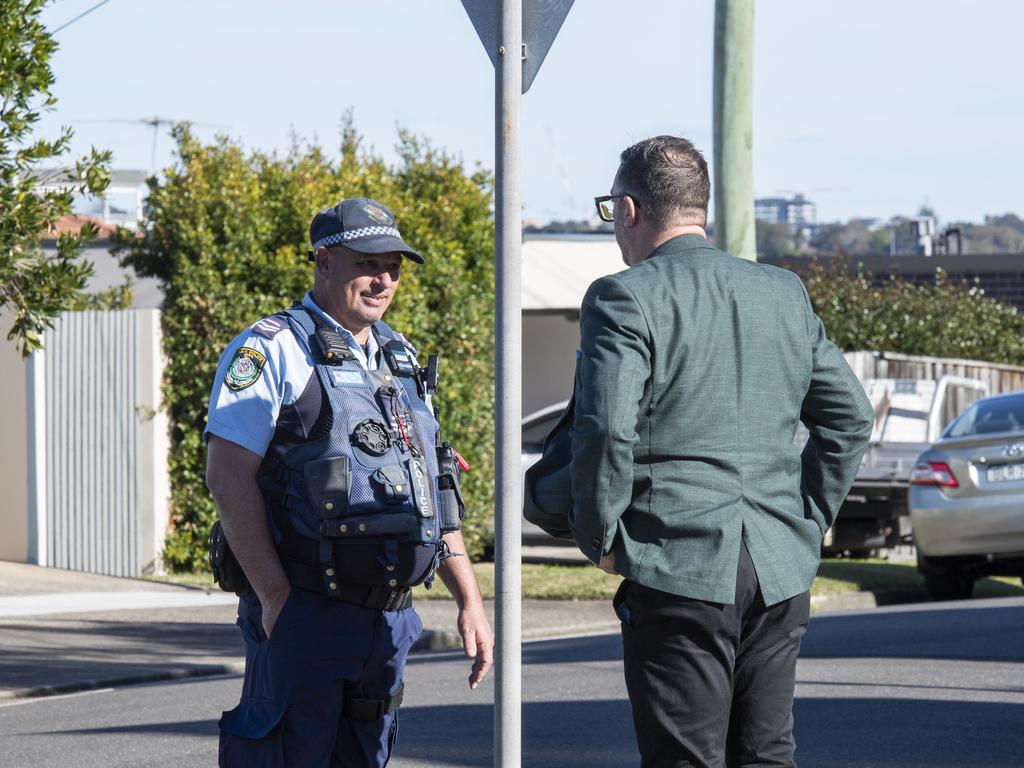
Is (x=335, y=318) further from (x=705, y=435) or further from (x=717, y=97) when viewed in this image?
(x=717, y=97)

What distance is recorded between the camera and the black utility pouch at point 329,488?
12.1ft

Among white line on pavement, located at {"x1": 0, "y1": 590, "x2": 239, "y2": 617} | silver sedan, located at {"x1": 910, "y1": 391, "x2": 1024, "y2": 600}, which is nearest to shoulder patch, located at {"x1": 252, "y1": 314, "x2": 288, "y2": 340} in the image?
white line on pavement, located at {"x1": 0, "y1": 590, "x2": 239, "y2": 617}

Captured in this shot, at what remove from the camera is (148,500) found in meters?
14.3

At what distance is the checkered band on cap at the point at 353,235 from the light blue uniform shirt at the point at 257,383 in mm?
249

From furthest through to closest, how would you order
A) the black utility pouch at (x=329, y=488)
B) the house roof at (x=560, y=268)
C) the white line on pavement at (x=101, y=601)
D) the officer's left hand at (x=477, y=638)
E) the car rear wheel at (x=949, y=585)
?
the house roof at (x=560, y=268), the car rear wheel at (x=949, y=585), the white line on pavement at (x=101, y=601), the officer's left hand at (x=477, y=638), the black utility pouch at (x=329, y=488)

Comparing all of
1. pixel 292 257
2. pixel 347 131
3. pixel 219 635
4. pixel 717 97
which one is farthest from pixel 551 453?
pixel 347 131

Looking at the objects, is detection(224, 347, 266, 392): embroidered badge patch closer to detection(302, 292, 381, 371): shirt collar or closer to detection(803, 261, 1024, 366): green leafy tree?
detection(302, 292, 381, 371): shirt collar

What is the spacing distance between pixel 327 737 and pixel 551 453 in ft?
2.86

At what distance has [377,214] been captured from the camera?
13.3 ft

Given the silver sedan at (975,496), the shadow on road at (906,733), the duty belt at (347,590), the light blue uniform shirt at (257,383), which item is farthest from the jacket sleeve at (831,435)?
the silver sedan at (975,496)

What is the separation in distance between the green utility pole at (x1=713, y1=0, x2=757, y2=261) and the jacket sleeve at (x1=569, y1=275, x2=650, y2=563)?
273 inches

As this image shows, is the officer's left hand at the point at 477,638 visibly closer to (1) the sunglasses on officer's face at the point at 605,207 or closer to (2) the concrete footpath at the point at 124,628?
(1) the sunglasses on officer's face at the point at 605,207

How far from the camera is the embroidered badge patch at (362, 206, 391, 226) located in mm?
4025

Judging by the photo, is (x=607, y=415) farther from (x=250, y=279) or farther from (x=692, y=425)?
(x=250, y=279)
